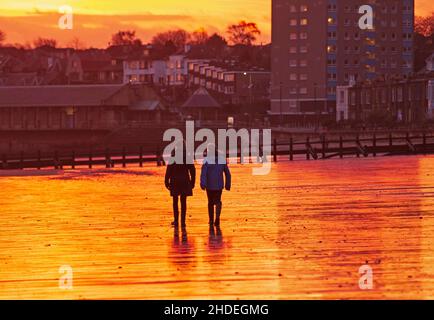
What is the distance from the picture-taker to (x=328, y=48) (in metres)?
187

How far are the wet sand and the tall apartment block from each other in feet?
472

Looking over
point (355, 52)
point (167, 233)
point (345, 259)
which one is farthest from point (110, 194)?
point (355, 52)

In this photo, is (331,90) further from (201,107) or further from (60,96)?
(60,96)

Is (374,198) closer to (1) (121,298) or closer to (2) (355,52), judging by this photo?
(1) (121,298)

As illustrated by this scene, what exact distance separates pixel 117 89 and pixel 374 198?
130853 mm

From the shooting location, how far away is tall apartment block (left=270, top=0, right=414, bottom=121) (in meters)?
184

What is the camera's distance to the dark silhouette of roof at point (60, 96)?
161m

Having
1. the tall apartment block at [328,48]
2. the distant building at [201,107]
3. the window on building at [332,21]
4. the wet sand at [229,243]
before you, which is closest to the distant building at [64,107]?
the distant building at [201,107]

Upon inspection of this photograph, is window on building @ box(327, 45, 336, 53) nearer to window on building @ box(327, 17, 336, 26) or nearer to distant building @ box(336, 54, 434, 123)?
window on building @ box(327, 17, 336, 26)

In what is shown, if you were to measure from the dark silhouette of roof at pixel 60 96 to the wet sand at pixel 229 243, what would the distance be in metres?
120

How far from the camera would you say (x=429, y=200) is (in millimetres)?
32312

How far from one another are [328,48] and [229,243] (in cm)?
16685

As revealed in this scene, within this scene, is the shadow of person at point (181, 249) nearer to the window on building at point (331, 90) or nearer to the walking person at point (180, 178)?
the walking person at point (180, 178)

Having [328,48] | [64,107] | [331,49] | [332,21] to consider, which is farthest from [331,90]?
[64,107]
